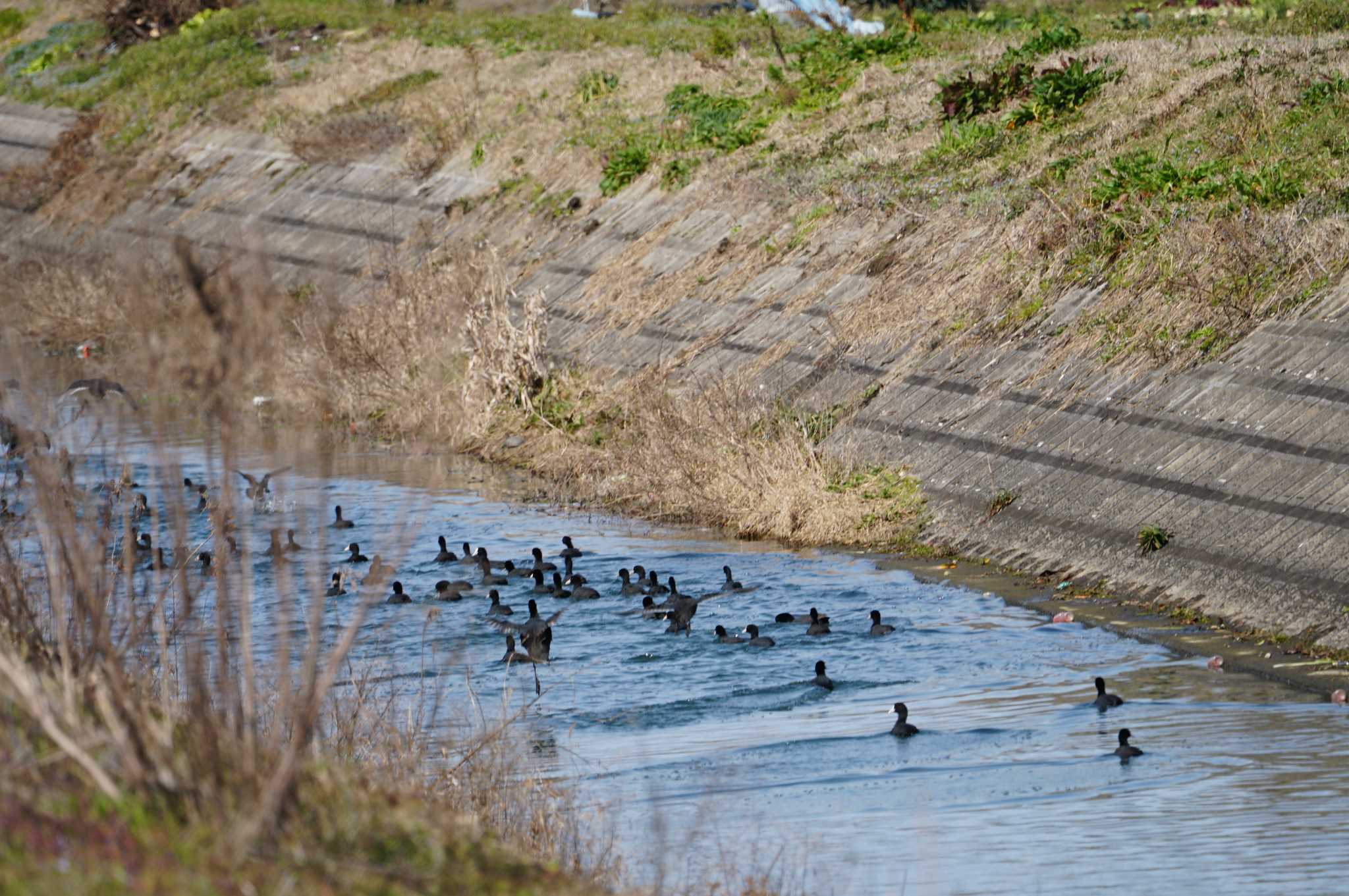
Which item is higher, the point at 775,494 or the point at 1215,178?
the point at 1215,178

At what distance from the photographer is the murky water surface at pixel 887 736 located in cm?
977

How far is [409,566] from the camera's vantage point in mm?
19391

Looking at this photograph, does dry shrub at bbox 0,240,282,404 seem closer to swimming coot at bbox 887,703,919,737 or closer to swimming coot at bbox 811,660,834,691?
swimming coot at bbox 887,703,919,737

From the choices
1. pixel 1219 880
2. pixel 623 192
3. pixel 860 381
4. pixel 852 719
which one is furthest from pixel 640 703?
pixel 623 192

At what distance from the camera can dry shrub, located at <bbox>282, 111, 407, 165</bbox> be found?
36031mm

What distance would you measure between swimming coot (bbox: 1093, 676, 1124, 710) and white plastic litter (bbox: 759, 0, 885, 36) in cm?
2217

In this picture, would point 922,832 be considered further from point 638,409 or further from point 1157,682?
point 638,409

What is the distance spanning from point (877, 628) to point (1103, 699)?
2.82m

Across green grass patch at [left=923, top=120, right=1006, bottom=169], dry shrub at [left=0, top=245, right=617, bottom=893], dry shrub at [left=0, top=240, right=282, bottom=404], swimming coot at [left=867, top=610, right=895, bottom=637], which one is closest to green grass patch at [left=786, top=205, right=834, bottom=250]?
green grass patch at [left=923, top=120, right=1006, bottom=169]

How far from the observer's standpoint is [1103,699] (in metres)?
12.7

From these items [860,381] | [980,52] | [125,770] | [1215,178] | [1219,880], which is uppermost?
[980,52]

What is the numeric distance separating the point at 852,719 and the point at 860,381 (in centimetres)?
805

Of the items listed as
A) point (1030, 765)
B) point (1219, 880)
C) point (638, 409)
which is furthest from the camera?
point (638, 409)

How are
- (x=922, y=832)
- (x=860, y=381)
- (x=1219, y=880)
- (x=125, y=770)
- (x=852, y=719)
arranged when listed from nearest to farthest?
(x=125, y=770), (x=1219, y=880), (x=922, y=832), (x=852, y=719), (x=860, y=381)
